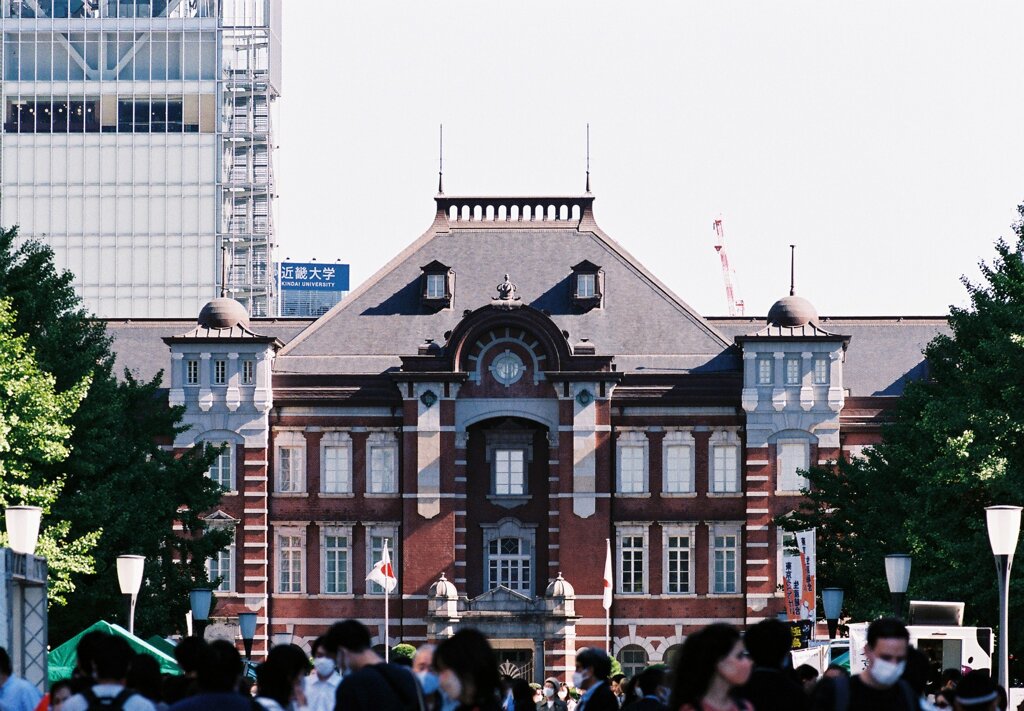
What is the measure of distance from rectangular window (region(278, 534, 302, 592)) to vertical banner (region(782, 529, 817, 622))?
1890cm

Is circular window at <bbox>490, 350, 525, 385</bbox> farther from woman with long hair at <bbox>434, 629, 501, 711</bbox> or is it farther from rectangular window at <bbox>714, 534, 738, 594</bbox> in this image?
woman with long hair at <bbox>434, 629, 501, 711</bbox>

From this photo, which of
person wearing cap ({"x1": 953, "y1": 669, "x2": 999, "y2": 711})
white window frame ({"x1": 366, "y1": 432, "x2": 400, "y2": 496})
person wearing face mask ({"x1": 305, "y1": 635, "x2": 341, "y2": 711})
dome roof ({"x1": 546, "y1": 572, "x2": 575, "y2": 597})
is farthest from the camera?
white window frame ({"x1": 366, "y1": 432, "x2": 400, "y2": 496})

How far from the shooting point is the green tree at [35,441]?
40.7 metres

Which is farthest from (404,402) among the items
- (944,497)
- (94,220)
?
(94,220)

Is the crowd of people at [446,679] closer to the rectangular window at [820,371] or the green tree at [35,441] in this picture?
the green tree at [35,441]

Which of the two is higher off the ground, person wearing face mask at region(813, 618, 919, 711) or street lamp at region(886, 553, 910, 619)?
street lamp at region(886, 553, 910, 619)

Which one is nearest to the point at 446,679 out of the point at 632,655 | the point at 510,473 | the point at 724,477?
the point at 632,655

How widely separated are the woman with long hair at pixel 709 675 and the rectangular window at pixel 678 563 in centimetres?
5873

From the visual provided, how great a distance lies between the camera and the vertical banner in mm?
53781

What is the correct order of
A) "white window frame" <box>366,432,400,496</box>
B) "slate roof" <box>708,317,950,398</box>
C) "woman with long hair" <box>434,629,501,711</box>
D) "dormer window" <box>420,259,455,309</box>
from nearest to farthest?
"woman with long hair" <box>434,629,501,711</box>, "white window frame" <box>366,432,400,496</box>, "dormer window" <box>420,259,455,309</box>, "slate roof" <box>708,317,950,398</box>

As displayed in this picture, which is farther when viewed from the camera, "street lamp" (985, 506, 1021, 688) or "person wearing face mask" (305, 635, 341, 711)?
"street lamp" (985, 506, 1021, 688)

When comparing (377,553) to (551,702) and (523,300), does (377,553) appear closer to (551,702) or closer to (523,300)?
(523,300)

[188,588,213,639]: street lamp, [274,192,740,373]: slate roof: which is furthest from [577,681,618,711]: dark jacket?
[274,192,740,373]: slate roof

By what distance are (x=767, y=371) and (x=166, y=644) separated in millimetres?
32984
